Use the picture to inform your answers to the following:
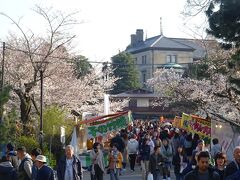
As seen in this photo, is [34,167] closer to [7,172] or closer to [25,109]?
[7,172]

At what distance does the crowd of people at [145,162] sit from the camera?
7707 millimetres

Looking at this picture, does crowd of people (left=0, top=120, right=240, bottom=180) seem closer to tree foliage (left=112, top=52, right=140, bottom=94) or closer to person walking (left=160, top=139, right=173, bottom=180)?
person walking (left=160, top=139, right=173, bottom=180)

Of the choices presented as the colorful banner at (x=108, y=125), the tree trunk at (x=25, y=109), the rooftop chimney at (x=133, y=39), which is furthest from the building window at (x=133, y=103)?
the colorful banner at (x=108, y=125)

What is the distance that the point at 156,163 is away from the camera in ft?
51.6

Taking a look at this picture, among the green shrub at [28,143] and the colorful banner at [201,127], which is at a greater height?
the colorful banner at [201,127]

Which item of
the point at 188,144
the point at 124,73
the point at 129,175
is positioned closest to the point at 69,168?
the point at 188,144

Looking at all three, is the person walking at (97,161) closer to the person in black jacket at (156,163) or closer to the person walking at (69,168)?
the person in black jacket at (156,163)

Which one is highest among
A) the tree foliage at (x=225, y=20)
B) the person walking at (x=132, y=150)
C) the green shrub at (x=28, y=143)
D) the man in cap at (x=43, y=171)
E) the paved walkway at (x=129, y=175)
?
the tree foliage at (x=225, y=20)

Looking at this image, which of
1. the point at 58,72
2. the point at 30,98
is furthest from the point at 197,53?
the point at 30,98

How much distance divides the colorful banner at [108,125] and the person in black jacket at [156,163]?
2971 millimetres

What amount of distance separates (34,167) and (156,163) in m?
6.82

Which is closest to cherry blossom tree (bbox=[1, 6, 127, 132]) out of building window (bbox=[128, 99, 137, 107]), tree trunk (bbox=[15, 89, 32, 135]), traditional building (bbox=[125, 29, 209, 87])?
tree trunk (bbox=[15, 89, 32, 135])

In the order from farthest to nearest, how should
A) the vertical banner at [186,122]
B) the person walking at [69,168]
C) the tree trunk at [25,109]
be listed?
the tree trunk at [25,109], the vertical banner at [186,122], the person walking at [69,168]

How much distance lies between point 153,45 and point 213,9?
61100 mm
